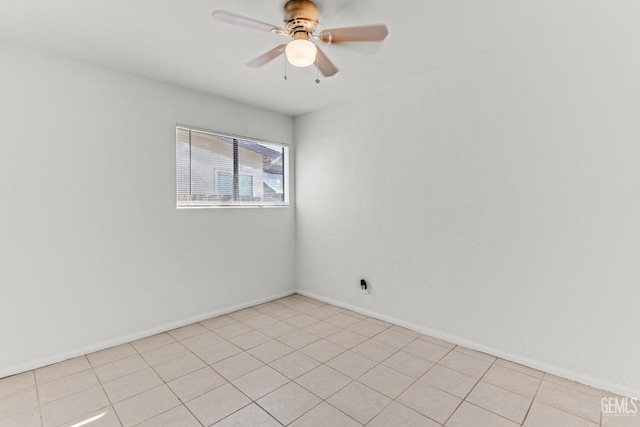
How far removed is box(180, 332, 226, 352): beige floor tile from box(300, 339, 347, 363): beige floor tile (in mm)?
818

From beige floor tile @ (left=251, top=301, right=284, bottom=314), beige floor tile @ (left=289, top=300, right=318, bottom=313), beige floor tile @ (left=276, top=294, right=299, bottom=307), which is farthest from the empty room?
beige floor tile @ (left=276, top=294, right=299, bottom=307)

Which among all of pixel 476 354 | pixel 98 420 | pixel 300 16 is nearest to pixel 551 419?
pixel 476 354

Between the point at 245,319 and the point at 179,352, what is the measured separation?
2.69ft

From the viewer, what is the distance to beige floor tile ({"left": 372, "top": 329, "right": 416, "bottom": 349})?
2676 mm

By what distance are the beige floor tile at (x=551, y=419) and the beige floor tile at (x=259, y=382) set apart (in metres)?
1.51

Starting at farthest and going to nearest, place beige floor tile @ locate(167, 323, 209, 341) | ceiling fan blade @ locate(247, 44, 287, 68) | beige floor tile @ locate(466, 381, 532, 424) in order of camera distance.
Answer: beige floor tile @ locate(167, 323, 209, 341) → ceiling fan blade @ locate(247, 44, 287, 68) → beige floor tile @ locate(466, 381, 532, 424)

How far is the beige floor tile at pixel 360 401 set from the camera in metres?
1.78

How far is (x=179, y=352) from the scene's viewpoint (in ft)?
8.36

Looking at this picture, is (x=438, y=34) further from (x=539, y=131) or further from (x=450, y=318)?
(x=450, y=318)

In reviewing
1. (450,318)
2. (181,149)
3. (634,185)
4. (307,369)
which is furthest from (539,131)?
(181,149)

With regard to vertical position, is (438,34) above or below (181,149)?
above

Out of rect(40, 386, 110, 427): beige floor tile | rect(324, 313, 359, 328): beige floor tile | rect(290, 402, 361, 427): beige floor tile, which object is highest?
rect(324, 313, 359, 328): beige floor tile

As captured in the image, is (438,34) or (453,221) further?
(453,221)

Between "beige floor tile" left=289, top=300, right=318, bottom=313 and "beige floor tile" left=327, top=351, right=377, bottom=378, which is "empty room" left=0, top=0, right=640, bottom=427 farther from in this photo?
"beige floor tile" left=289, top=300, right=318, bottom=313
